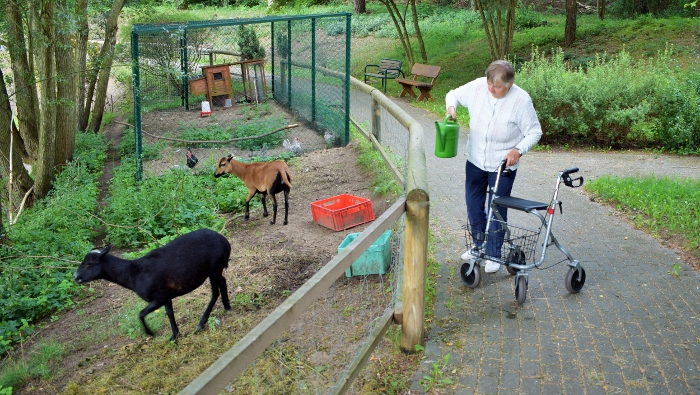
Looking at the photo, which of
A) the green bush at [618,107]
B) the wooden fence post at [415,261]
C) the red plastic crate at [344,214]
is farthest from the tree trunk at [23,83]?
the green bush at [618,107]

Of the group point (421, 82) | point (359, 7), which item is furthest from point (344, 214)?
point (359, 7)

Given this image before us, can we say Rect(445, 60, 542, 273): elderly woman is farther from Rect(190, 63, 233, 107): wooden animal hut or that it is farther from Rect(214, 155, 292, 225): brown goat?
Rect(190, 63, 233, 107): wooden animal hut

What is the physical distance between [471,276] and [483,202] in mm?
697

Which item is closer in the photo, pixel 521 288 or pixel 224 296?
pixel 521 288

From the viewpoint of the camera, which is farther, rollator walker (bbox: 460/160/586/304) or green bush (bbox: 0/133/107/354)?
green bush (bbox: 0/133/107/354)

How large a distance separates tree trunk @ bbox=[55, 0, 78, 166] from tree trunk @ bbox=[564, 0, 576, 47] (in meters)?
16.5

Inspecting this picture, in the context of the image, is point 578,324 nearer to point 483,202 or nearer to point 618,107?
point 483,202

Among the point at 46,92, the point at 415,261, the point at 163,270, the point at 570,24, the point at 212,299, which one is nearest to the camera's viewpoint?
the point at 415,261

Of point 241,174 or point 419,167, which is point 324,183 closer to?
point 241,174

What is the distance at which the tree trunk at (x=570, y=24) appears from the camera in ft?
76.4

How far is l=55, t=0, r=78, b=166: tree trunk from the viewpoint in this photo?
478 inches

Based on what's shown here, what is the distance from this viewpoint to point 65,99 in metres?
12.4

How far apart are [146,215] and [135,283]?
4.10 m

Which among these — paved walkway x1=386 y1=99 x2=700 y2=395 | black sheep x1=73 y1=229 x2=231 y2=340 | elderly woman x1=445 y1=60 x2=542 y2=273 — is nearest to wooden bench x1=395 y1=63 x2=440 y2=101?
paved walkway x1=386 y1=99 x2=700 y2=395
